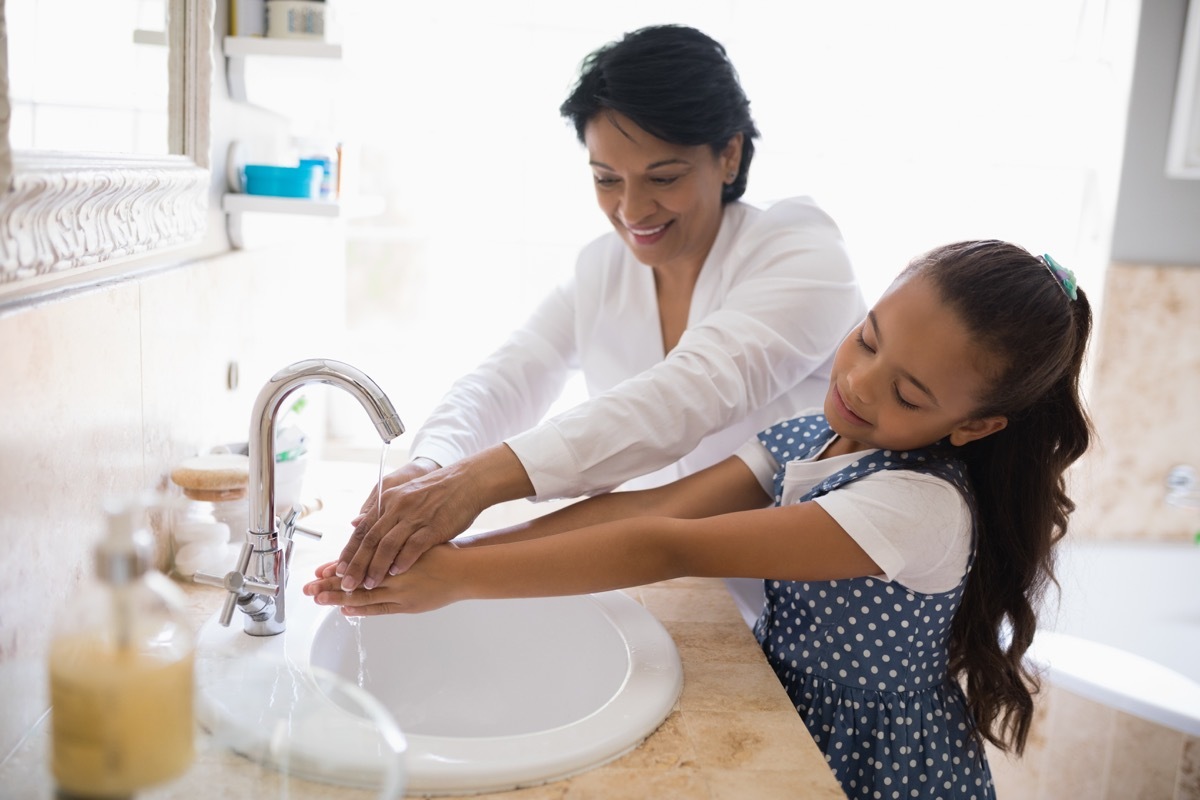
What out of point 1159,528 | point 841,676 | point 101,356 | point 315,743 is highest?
point 101,356

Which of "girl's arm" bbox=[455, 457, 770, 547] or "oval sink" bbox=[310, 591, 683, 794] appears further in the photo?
"girl's arm" bbox=[455, 457, 770, 547]

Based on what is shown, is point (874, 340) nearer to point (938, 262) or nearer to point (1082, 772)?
point (938, 262)

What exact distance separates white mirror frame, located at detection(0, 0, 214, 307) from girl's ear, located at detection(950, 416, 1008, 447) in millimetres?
868

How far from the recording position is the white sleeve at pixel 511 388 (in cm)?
141

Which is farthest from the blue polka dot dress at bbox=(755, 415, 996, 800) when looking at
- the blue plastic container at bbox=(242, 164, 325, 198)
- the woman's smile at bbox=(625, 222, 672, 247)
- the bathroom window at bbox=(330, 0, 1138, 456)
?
the bathroom window at bbox=(330, 0, 1138, 456)

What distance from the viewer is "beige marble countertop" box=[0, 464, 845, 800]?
693 millimetres

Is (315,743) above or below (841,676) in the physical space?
above

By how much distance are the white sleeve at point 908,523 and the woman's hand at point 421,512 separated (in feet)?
1.17

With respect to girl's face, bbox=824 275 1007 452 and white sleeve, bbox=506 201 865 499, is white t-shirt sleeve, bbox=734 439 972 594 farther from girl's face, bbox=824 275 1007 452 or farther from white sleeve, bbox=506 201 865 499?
white sleeve, bbox=506 201 865 499

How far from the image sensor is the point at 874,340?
1.09 metres

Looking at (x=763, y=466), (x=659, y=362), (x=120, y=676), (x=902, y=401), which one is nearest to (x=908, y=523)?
(x=902, y=401)

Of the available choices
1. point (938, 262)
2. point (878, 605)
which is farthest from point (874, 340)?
point (878, 605)

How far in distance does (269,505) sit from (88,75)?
431 mm

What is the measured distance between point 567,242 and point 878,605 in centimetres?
183
